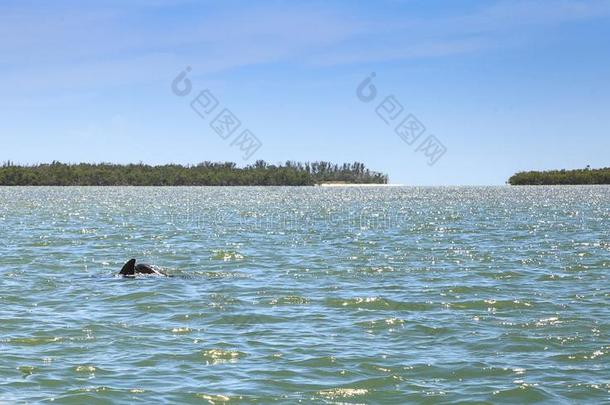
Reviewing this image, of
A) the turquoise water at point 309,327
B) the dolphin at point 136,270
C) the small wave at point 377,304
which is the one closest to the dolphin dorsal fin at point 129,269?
the dolphin at point 136,270

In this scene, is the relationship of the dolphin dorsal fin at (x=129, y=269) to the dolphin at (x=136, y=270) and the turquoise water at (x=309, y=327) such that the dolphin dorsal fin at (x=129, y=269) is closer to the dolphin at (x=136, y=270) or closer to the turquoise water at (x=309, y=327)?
the dolphin at (x=136, y=270)

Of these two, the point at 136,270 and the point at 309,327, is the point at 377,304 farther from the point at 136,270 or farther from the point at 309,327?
the point at 136,270

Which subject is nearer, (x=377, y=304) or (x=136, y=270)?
(x=377, y=304)

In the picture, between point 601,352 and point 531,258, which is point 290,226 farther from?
point 601,352

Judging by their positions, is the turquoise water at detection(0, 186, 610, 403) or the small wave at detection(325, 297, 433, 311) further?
the small wave at detection(325, 297, 433, 311)

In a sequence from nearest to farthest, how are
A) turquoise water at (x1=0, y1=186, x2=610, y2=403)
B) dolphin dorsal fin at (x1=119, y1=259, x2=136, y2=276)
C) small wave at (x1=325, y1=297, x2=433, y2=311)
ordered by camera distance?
1. turquoise water at (x1=0, y1=186, x2=610, y2=403)
2. small wave at (x1=325, y1=297, x2=433, y2=311)
3. dolphin dorsal fin at (x1=119, y1=259, x2=136, y2=276)

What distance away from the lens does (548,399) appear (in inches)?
522

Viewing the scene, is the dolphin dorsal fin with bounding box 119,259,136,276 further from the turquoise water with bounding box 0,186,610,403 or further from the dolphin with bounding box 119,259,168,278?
the turquoise water with bounding box 0,186,610,403

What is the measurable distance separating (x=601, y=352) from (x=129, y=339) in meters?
9.42

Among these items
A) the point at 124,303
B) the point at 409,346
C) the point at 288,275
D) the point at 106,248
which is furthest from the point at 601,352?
the point at 106,248

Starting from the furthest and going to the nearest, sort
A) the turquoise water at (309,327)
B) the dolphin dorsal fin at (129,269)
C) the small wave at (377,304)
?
the dolphin dorsal fin at (129,269), the small wave at (377,304), the turquoise water at (309,327)

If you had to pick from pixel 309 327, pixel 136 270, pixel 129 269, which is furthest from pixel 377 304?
pixel 136 270

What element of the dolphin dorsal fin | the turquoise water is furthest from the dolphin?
the turquoise water

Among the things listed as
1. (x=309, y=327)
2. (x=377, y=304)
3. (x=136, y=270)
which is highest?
(x=136, y=270)
